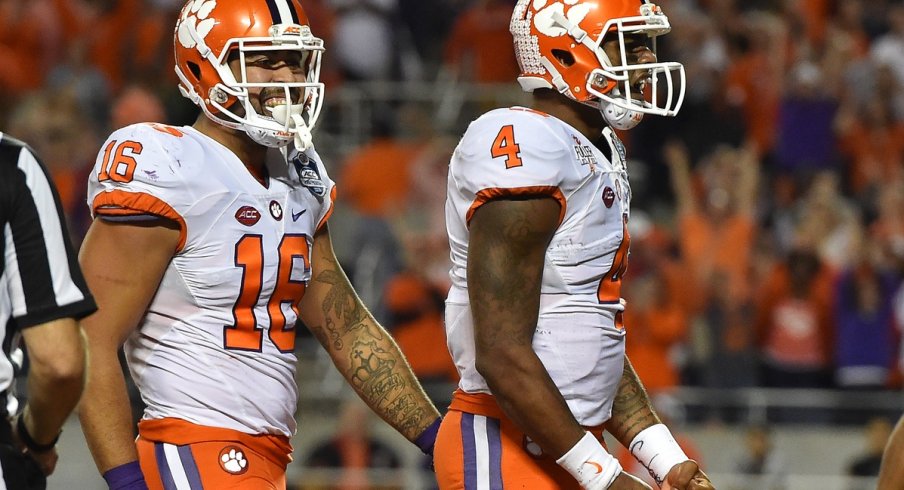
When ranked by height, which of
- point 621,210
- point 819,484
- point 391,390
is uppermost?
point 621,210

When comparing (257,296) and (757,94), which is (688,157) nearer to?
(757,94)

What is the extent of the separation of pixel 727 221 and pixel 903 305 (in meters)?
1.37

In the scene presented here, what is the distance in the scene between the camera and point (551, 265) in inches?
151

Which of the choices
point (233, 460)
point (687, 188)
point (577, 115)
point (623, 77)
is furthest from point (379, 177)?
point (233, 460)

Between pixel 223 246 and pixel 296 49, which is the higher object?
pixel 296 49

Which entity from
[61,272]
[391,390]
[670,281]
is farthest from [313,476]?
[61,272]

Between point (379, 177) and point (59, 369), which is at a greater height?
point (59, 369)

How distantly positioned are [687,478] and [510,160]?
0.96 m

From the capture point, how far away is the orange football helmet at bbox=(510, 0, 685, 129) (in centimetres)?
396

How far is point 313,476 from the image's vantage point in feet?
28.7

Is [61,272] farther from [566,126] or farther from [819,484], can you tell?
[819,484]

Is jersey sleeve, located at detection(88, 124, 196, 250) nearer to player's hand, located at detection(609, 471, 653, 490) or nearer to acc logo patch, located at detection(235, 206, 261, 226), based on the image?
acc logo patch, located at detection(235, 206, 261, 226)

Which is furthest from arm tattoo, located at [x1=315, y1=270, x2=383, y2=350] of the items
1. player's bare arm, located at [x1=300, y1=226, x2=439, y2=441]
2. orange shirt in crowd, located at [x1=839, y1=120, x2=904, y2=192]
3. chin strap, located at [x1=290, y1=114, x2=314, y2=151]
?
orange shirt in crowd, located at [x1=839, y1=120, x2=904, y2=192]

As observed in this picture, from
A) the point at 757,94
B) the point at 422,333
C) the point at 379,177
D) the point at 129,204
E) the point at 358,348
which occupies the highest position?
the point at 129,204
